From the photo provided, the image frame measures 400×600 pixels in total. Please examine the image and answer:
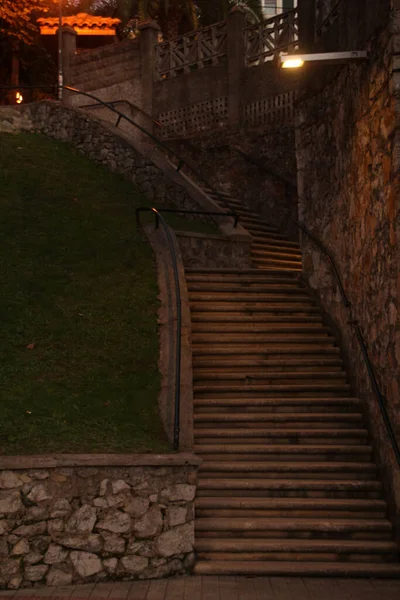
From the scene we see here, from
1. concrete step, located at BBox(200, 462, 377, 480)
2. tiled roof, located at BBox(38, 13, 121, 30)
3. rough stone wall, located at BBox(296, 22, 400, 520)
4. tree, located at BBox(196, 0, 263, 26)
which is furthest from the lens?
tree, located at BBox(196, 0, 263, 26)

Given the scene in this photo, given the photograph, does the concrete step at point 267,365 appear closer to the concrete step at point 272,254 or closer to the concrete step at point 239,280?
the concrete step at point 239,280

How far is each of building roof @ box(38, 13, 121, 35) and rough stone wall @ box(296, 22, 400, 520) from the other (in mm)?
18867

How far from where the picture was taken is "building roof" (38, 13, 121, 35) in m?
27.4

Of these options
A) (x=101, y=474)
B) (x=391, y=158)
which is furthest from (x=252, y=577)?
(x=391, y=158)

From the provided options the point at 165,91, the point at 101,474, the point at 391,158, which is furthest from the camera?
the point at 165,91

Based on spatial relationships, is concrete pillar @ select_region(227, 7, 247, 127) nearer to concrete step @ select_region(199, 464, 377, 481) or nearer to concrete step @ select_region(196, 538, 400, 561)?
concrete step @ select_region(199, 464, 377, 481)

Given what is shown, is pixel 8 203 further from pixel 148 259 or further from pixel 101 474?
pixel 101 474

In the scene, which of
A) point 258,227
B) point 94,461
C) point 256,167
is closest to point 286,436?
point 94,461

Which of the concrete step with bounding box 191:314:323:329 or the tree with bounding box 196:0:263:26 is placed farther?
the tree with bounding box 196:0:263:26

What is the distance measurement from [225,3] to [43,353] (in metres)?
23.2

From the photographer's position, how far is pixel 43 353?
9.23 meters

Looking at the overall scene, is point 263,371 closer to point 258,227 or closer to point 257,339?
point 257,339

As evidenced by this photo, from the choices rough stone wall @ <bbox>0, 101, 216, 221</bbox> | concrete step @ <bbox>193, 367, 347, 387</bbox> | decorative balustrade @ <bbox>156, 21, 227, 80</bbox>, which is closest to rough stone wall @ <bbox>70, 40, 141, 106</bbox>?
decorative balustrade @ <bbox>156, 21, 227, 80</bbox>

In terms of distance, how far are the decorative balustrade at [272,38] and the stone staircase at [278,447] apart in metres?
9.22
